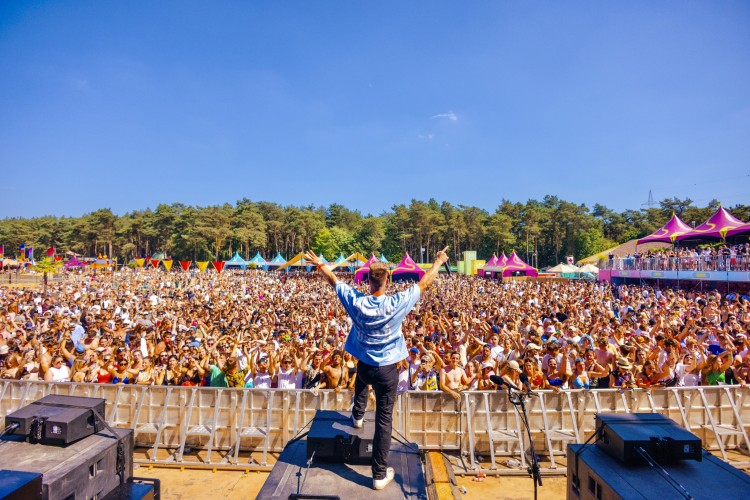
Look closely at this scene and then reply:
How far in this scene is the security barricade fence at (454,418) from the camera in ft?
18.1

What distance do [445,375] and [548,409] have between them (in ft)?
4.94

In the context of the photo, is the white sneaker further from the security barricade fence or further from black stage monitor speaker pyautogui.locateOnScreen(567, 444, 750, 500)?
the security barricade fence

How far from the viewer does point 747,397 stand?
18.7 ft

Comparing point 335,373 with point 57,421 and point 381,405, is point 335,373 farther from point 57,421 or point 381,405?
point 57,421

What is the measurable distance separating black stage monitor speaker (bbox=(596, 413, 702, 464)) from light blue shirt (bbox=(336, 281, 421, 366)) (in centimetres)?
172

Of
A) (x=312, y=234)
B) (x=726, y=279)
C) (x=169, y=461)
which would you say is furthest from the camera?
(x=312, y=234)

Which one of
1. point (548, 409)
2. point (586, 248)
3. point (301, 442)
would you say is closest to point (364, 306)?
point (301, 442)

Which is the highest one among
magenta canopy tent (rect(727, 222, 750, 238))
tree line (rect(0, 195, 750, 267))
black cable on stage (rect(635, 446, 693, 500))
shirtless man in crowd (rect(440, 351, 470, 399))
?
tree line (rect(0, 195, 750, 267))

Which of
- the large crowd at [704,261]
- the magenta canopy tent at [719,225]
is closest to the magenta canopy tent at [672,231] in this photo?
the magenta canopy tent at [719,225]

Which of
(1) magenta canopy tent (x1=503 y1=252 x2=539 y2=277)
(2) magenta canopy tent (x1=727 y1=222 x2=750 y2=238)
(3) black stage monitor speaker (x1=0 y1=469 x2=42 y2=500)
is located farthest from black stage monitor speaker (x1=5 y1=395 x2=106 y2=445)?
(2) magenta canopy tent (x1=727 y1=222 x2=750 y2=238)

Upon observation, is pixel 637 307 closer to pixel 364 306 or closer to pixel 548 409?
pixel 548 409

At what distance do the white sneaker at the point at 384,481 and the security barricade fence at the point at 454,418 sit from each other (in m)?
2.79

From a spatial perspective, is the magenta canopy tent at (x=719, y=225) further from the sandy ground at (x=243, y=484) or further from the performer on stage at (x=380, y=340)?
the performer on stage at (x=380, y=340)

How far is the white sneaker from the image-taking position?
2652mm
